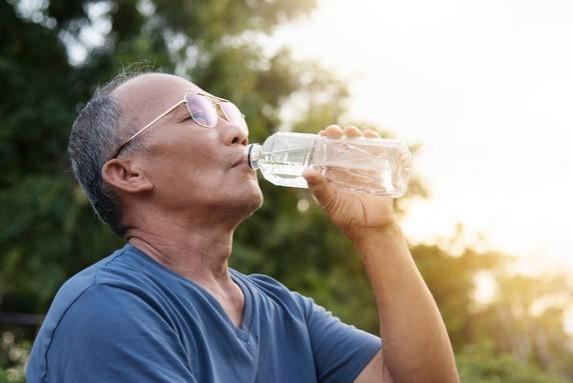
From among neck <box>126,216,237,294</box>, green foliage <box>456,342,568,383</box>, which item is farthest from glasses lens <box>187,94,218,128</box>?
green foliage <box>456,342,568,383</box>

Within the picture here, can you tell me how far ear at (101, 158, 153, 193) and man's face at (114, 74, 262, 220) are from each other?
2cm

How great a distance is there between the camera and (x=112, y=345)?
1671 mm

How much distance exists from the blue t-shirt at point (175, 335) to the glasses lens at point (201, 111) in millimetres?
464

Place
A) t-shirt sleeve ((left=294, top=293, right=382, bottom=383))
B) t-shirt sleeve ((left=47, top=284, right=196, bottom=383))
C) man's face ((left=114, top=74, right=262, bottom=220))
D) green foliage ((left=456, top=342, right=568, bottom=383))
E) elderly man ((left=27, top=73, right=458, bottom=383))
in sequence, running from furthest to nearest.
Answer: green foliage ((left=456, top=342, right=568, bottom=383)) → t-shirt sleeve ((left=294, top=293, right=382, bottom=383)) → man's face ((left=114, top=74, right=262, bottom=220)) → elderly man ((left=27, top=73, right=458, bottom=383)) → t-shirt sleeve ((left=47, top=284, right=196, bottom=383))

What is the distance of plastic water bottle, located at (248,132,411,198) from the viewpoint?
2.51 metres

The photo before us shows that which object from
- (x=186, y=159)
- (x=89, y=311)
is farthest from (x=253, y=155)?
(x=89, y=311)

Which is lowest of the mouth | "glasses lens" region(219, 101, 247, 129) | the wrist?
the wrist

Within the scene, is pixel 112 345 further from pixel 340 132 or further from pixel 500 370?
pixel 500 370

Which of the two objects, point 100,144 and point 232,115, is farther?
point 232,115

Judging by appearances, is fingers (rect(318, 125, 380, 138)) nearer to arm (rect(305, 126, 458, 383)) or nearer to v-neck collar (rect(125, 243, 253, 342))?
arm (rect(305, 126, 458, 383))

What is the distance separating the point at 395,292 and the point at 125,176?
872 millimetres

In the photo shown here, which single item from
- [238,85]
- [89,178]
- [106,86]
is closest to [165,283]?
[89,178]

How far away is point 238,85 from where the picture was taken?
1055 centimetres

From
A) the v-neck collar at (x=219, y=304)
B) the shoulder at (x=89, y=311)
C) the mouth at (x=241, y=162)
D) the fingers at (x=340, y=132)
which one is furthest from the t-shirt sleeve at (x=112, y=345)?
the fingers at (x=340, y=132)
